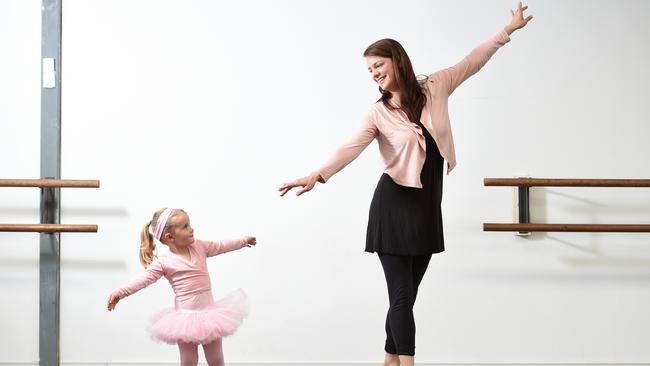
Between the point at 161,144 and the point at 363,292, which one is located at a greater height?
the point at 161,144

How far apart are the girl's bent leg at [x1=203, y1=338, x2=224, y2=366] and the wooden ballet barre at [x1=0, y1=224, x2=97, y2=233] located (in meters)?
1.00

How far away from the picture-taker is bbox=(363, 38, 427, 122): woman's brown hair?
7.48 ft

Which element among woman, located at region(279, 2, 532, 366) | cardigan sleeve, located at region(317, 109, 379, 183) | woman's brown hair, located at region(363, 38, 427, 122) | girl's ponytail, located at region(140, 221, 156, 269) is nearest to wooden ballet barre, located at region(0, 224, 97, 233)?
girl's ponytail, located at region(140, 221, 156, 269)

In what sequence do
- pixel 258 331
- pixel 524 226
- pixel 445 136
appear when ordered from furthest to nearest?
1. pixel 258 331
2. pixel 524 226
3. pixel 445 136

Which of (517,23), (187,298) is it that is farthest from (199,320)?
(517,23)

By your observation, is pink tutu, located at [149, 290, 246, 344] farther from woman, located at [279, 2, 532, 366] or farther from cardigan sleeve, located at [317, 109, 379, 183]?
cardigan sleeve, located at [317, 109, 379, 183]

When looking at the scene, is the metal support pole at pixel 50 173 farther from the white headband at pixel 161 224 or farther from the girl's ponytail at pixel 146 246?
the white headband at pixel 161 224

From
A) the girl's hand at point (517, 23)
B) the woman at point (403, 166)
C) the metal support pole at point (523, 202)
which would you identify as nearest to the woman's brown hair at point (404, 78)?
the woman at point (403, 166)

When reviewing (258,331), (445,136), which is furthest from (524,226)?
(258,331)

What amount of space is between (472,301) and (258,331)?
3.45ft

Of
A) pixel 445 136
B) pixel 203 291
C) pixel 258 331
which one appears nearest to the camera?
pixel 445 136

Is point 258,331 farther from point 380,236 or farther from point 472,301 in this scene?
point 380,236

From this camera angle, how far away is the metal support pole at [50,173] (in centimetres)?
335

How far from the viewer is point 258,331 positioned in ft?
11.1
